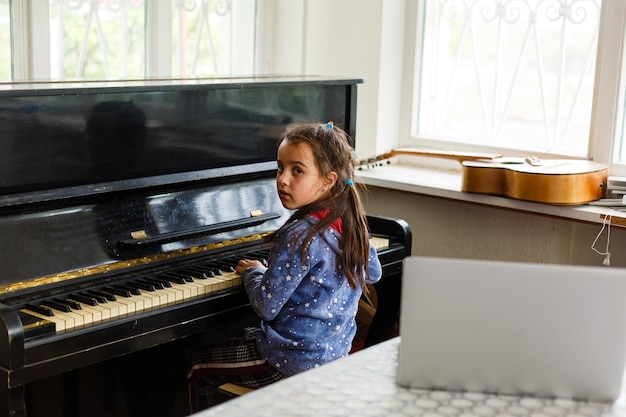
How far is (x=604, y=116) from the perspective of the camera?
3592 mm

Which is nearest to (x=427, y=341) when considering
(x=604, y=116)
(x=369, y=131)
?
(x=604, y=116)

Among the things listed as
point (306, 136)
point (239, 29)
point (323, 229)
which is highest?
point (239, 29)

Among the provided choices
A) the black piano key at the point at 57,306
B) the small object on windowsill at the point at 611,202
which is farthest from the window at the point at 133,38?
the small object on windowsill at the point at 611,202

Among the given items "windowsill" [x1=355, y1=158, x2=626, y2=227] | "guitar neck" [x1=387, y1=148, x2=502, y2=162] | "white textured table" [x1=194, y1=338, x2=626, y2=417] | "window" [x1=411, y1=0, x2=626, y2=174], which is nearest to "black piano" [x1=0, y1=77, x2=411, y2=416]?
"windowsill" [x1=355, y1=158, x2=626, y2=227]

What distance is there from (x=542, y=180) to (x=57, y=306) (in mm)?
1816

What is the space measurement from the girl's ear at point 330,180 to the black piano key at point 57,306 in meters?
0.78

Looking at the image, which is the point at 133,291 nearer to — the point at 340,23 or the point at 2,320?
the point at 2,320

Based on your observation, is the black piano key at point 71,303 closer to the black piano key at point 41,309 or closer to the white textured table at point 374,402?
the black piano key at point 41,309

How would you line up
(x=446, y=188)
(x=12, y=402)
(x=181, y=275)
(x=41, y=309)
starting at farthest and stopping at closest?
1. (x=446, y=188)
2. (x=181, y=275)
3. (x=41, y=309)
4. (x=12, y=402)

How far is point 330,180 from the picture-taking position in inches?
102

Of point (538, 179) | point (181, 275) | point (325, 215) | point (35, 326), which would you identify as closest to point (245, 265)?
point (181, 275)

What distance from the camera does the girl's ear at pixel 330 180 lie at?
2572 mm

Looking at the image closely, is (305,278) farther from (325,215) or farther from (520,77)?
(520,77)

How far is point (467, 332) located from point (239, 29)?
9.63 ft
